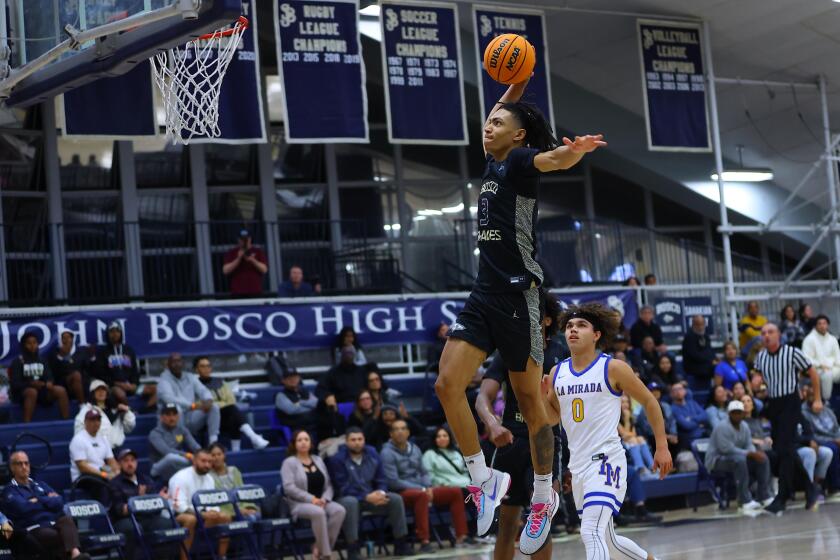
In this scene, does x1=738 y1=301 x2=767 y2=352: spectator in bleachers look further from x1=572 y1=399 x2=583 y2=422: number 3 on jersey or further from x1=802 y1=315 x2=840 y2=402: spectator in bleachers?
x1=572 y1=399 x2=583 y2=422: number 3 on jersey

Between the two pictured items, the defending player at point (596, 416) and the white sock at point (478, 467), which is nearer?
the white sock at point (478, 467)

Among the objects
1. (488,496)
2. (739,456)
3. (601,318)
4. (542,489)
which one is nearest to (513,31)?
(739,456)

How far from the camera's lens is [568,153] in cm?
608

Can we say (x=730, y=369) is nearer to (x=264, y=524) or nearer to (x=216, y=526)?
(x=264, y=524)

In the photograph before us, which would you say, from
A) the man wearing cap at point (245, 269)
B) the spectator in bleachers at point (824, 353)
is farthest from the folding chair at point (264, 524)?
the spectator in bleachers at point (824, 353)

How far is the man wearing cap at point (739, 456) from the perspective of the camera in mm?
15656

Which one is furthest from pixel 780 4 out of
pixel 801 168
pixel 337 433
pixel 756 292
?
pixel 337 433

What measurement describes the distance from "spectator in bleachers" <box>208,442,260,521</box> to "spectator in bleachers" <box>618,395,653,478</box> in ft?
14.5

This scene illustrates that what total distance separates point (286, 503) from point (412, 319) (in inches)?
192

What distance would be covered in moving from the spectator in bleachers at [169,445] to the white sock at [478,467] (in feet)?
22.2

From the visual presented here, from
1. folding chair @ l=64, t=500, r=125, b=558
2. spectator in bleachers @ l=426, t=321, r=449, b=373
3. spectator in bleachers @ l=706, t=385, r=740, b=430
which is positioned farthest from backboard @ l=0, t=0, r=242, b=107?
spectator in bleachers @ l=706, t=385, r=740, b=430

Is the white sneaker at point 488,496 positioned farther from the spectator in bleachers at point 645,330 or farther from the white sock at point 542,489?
the spectator in bleachers at point 645,330

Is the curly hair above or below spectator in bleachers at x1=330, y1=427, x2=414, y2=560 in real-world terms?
above

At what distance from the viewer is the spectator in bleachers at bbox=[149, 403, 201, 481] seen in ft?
43.3
